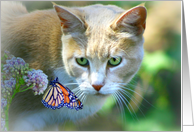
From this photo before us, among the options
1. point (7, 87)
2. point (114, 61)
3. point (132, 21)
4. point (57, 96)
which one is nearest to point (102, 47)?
point (114, 61)

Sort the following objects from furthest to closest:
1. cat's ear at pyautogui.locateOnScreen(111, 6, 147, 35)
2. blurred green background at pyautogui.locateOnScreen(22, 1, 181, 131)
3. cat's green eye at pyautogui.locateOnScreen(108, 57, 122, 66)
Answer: blurred green background at pyautogui.locateOnScreen(22, 1, 181, 131), cat's green eye at pyautogui.locateOnScreen(108, 57, 122, 66), cat's ear at pyautogui.locateOnScreen(111, 6, 147, 35)

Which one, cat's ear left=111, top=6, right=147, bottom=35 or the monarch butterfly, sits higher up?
cat's ear left=111, top=6, right=147, bottom=35

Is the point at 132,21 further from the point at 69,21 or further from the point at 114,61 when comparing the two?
the point at 69,21

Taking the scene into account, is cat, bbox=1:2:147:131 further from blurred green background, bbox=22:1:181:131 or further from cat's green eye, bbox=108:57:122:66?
blurred green background, bbox=22:1:181:131

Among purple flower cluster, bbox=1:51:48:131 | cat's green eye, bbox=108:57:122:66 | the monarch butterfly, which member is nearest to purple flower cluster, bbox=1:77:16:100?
purple flower cluster, bbox=1:51:48:131

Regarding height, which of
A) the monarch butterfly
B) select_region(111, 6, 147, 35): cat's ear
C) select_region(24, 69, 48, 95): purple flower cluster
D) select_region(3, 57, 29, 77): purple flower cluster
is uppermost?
select_region(111, 6, 147, 35): cat's ear

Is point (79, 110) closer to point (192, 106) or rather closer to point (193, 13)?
point (192, 106)

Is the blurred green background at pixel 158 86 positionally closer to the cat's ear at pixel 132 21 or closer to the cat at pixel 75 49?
the cat at pixel 75 49
